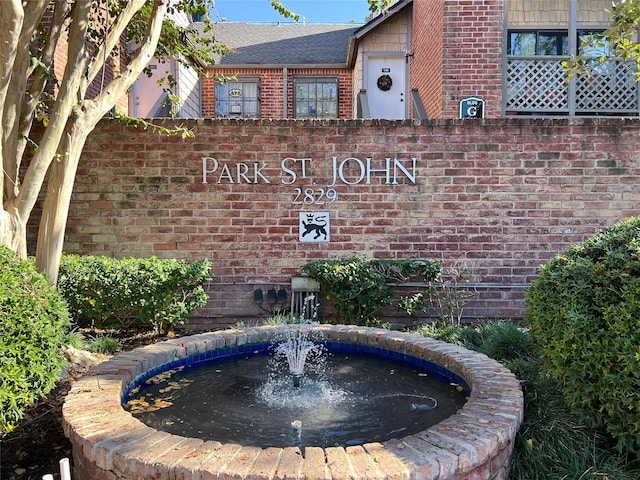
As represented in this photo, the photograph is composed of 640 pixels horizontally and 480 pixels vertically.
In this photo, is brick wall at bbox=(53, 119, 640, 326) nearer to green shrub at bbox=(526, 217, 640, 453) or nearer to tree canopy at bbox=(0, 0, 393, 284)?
tree canopy at bbox=(0, 0, 393, 284)

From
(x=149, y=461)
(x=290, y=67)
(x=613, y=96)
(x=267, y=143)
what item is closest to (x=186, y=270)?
(x=267, y=143)

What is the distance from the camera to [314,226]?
19.0 feet

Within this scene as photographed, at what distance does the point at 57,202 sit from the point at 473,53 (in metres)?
6.68

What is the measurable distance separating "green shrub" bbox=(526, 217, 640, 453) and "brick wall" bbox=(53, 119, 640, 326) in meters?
2.85

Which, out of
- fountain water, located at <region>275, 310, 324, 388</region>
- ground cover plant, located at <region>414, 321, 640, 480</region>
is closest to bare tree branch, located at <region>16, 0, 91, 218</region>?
fountain water, located at <region>275, 310, 324, 388</region>

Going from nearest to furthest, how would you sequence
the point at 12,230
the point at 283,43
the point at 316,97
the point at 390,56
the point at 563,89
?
1. the point at 12,230
2. the point at 563,89
3. the point at 390,56
4. the point at 316,97
5. the point at 283,43

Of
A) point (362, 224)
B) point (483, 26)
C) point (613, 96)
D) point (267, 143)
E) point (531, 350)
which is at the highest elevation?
point (483, 26)

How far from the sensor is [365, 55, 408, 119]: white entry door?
1247 centimetres

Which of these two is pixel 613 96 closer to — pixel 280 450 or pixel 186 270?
pixel 186 270

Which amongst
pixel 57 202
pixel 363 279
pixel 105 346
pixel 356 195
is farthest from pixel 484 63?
pixel 105 346

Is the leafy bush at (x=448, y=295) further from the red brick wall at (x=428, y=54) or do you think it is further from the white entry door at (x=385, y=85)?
the white entry door at (x=385, y=85)

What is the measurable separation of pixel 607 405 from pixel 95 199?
209 inches

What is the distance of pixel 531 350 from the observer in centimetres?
422

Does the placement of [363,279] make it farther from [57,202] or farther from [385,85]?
[385,85]
